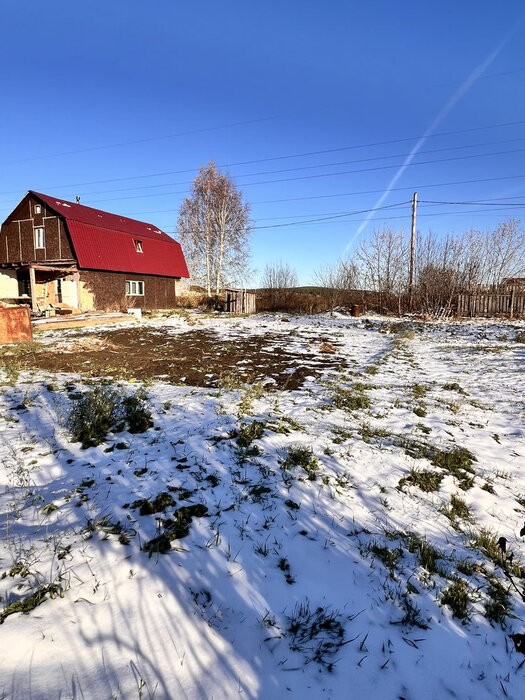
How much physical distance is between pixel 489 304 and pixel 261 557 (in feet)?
74.9

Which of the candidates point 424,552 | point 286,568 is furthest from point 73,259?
point 424,552

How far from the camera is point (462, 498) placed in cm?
302

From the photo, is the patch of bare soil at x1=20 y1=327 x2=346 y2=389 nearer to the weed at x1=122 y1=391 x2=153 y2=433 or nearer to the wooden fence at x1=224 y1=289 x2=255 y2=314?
the weed at x1=122 y1=391 x2=153 y2=433

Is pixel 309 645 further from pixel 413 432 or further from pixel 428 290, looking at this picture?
pixel 428 290

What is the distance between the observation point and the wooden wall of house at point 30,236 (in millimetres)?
20984

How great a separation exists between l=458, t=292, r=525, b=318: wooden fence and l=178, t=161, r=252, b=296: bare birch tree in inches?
714

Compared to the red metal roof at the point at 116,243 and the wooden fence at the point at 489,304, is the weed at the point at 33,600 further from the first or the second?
the wooden fence at the point at 489,304

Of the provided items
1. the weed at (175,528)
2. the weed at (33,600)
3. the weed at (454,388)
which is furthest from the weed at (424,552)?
the weed at (454,388)

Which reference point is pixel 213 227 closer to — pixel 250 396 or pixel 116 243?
pixel 116 243

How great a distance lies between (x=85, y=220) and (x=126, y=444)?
23283 millimetres

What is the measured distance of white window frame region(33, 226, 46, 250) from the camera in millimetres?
21609

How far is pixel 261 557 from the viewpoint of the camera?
7.43ft

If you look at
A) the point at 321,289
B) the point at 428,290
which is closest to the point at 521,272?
the point at 428,290

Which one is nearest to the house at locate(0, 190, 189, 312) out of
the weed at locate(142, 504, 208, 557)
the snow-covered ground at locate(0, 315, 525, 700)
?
the snow-covered ground at locate(0, 315, 525, 700)
